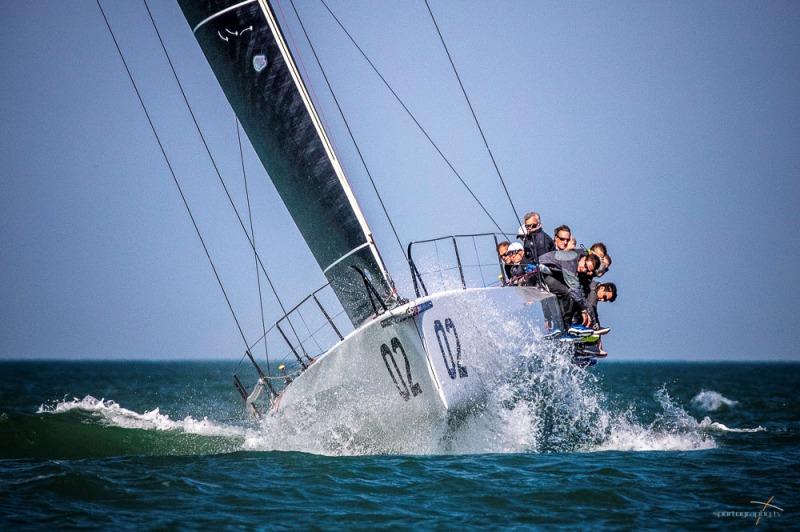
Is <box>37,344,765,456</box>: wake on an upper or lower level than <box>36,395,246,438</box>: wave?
lower

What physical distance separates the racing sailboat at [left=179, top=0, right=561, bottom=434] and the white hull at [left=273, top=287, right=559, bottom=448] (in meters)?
0.01

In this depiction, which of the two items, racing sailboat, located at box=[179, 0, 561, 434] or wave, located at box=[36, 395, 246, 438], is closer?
racing sailboat, located at box=[179, 0, 561, 434]

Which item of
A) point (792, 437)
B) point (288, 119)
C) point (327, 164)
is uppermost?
point (288, 119)

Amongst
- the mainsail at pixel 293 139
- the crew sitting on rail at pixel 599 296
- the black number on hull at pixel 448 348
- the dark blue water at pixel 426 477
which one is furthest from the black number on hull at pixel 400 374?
the crew sitting on rail at pixel 599 296

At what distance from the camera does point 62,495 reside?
706cm

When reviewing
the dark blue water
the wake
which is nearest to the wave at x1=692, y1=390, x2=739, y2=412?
the dark blue water

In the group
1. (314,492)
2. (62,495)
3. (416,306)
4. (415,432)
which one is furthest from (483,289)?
(62,495)

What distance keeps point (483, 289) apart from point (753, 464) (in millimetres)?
3614

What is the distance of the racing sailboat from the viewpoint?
860 cm

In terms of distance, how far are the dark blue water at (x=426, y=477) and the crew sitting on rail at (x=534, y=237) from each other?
62.7 inches

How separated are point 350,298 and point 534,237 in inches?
95.9

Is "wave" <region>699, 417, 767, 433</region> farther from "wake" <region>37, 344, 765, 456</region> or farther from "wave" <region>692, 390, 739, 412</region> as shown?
"wave" <region>692, 390, 739, 412</region>

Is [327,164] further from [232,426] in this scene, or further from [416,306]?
[232,426]

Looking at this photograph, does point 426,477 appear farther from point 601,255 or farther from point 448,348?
point 601,255
